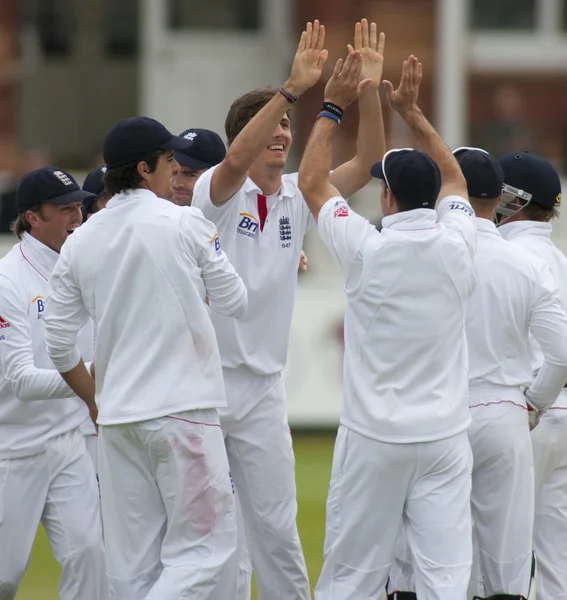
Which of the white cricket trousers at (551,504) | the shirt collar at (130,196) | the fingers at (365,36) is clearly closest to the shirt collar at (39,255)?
the shirt collar at (130,196)

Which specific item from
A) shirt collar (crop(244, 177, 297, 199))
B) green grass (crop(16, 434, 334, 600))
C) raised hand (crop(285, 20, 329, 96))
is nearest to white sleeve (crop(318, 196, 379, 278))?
raised hand (crop(285, 20, 329, 96))

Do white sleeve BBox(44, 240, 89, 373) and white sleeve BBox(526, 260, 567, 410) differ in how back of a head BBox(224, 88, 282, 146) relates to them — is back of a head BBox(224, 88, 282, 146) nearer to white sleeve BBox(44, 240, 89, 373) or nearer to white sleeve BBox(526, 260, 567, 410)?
white sleeve BBox(44, 240, 89, 373)

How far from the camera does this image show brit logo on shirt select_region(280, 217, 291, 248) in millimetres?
6285

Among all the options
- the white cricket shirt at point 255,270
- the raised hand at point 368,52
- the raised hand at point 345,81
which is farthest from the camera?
the white cricket shirt at point 255,270

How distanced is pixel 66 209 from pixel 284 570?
6.52 ft

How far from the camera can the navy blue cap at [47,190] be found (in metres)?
6.13

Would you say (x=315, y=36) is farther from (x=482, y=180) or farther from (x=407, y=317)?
(x=407, y=317)

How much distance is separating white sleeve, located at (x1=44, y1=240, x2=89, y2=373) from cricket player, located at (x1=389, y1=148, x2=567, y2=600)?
176cm

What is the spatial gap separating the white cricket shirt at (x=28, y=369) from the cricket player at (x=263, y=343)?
76 cm

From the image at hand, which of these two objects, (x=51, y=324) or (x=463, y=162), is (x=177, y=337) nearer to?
(x=51, y=324)

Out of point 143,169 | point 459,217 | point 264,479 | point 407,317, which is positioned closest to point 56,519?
point 264,479

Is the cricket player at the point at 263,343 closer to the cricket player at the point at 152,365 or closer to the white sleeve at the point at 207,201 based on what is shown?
the white sleeve at the point at 207,201

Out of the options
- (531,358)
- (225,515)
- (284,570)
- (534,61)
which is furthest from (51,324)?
(534,61)

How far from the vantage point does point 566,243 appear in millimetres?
14945
